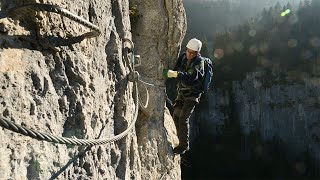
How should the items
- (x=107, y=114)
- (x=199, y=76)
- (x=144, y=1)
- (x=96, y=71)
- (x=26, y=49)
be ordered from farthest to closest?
(x=144, y=1) < (x=199, y=76) < (x=107, y=114) < (x=96, y=71) < (x=26, y=49)

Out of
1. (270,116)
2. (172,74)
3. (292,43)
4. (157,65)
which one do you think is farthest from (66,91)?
(292,43)

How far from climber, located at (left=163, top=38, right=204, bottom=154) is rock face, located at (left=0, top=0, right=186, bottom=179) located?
1325 millimetres

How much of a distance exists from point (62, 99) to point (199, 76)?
10.9 feet

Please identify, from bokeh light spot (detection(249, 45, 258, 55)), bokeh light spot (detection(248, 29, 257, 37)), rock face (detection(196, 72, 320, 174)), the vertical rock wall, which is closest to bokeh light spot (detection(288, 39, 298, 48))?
bokeh light spot (detection(249, 45, 258, 55))

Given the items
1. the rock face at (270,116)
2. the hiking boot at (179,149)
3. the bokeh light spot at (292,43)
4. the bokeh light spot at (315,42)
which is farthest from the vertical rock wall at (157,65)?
the bokeh light spot at (292,43)

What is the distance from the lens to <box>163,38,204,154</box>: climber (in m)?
5.29

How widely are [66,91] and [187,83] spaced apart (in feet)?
10.9

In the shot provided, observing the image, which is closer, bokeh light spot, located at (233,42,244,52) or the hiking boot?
the hiking boot

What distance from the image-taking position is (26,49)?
2.12m

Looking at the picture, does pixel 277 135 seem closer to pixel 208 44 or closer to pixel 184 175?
pixel 184 175

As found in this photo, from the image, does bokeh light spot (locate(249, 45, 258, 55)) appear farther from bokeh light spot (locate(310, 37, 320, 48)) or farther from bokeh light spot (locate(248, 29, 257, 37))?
bokeh light spot (locate(310, 37, 320, 48))

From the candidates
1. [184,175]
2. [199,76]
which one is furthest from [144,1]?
[184,175]

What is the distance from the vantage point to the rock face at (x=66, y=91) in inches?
77.7

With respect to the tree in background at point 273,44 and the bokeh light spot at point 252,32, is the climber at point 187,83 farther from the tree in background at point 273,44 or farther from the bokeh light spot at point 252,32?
the bokeh light spot at point 252,32
